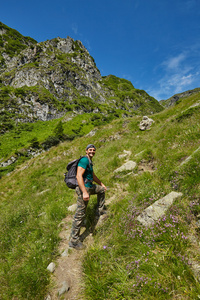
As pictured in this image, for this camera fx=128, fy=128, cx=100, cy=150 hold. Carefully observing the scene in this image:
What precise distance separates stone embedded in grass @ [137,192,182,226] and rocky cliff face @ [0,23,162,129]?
6737 cm

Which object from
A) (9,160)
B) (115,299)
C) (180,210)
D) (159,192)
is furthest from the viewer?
(9,160)

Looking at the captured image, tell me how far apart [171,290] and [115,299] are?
99 cm

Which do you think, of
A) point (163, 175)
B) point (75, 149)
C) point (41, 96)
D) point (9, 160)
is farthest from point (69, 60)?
point (163, 175)

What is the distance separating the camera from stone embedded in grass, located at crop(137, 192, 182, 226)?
322 centimetres

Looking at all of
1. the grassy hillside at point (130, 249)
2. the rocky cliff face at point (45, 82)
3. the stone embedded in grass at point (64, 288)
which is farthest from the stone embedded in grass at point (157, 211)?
the rocky cliff face at point (45, 82)

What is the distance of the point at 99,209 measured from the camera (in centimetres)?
475

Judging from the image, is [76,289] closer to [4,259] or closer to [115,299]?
[115,299]

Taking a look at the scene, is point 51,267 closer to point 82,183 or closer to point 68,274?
point 68,274

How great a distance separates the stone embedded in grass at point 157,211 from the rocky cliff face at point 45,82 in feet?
221

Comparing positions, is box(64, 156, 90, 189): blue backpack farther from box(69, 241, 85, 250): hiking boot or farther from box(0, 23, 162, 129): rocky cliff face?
box(0, 23, 162, 129): rocky cliff face

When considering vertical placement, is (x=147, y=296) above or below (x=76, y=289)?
above

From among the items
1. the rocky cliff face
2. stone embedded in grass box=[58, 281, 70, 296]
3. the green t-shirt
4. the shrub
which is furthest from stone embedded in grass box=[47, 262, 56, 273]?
the rocky cliff face

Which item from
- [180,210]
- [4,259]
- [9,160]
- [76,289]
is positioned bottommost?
[76,289]

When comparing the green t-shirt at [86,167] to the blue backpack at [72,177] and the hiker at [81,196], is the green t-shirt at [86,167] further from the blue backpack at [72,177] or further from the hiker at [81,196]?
the blue backpack at [72,177]
